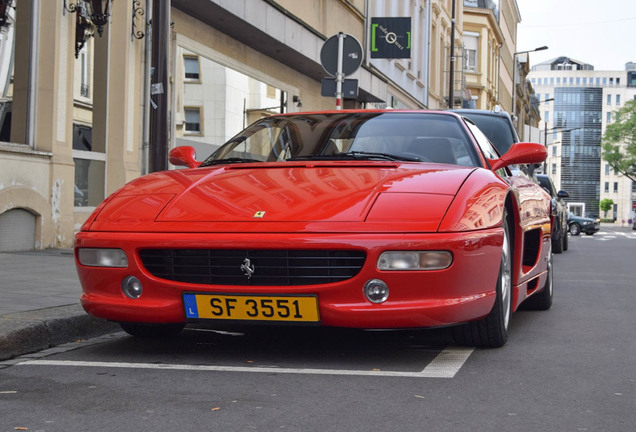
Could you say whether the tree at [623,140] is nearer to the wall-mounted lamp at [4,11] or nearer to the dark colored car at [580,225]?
the dark colored car at [580,225]

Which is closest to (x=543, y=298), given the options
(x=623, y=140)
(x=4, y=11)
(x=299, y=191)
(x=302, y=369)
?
(x=299, y=191)

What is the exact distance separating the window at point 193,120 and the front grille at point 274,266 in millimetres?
11520

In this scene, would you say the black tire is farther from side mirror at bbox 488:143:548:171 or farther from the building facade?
the building facade

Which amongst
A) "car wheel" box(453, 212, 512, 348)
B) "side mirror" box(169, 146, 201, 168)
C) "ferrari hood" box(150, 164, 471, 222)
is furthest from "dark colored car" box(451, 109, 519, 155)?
"ferrari hood" box(150, 164, 471, 222)

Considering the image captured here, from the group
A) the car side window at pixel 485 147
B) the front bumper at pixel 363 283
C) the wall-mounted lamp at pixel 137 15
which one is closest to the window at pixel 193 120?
the wall-mounted lamp at pixel 137 15

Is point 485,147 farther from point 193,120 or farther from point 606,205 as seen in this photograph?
point 606,205

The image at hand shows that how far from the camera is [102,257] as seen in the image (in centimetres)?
506

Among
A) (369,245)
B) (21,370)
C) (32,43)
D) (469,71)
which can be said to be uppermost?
(469,71)

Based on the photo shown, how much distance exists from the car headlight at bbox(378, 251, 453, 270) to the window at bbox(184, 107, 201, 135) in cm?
1183

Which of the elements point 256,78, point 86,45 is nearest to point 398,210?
point 86,45

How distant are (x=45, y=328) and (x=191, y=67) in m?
10.9

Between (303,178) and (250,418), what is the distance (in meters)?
1.83

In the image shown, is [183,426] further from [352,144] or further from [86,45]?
[86,45]

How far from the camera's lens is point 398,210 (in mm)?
4797
